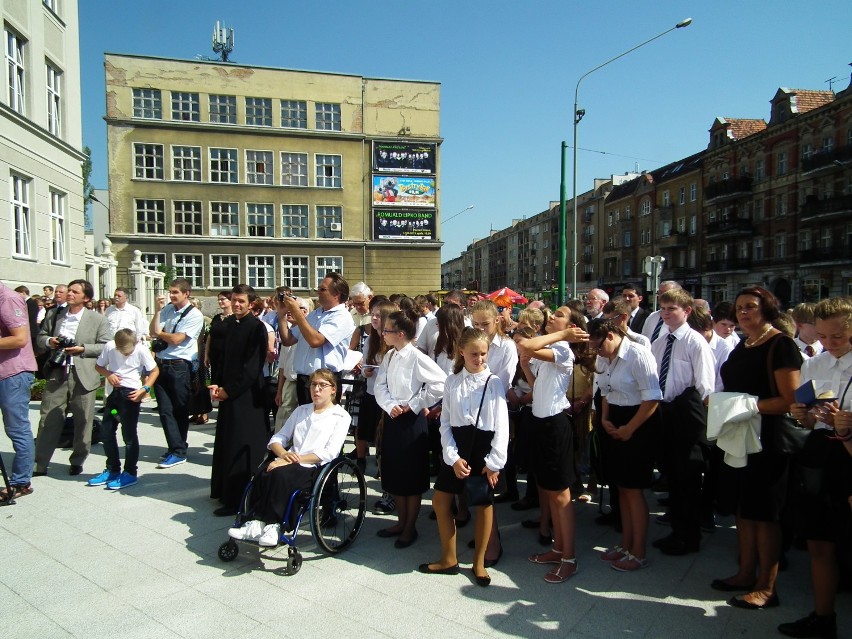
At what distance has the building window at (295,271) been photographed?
38062mm

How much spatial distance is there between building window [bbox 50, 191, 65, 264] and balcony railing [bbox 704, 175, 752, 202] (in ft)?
149

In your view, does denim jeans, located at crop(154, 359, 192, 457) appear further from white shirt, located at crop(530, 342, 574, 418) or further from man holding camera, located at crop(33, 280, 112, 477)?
white shirt, located at crop(530, 342, 574, 418)

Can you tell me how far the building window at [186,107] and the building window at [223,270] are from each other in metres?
8.76

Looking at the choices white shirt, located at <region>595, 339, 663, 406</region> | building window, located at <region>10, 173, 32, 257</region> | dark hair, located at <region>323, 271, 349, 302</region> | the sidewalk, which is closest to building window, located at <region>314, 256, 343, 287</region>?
building window, located at <region>10, 173, 32, 257</region>

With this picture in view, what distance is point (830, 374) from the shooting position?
325 cm

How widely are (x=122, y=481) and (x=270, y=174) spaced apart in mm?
34396

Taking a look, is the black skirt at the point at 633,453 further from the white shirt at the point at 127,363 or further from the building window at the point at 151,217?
the building window at the point at 151,217

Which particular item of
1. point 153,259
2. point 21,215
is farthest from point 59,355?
point 153,259

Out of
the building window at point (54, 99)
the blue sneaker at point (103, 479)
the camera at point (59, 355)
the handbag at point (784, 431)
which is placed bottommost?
the blue sneaker at point (103, 479)

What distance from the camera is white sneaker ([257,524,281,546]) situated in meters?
3.86

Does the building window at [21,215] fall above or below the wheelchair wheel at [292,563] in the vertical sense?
above

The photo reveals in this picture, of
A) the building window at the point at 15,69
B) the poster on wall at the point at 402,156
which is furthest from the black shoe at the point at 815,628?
the poster on wall at the point at 402,156

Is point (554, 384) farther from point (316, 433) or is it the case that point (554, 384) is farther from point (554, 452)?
point (316, 433)

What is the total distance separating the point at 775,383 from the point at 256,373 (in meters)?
4.07
